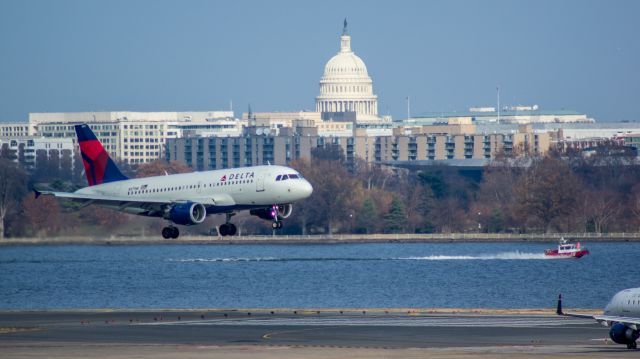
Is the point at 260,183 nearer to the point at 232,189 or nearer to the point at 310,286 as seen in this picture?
the point at 232,189

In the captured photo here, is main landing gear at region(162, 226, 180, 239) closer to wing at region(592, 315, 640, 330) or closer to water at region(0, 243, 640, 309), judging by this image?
water at region(0, 243, 640, 309)

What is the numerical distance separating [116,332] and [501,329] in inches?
842

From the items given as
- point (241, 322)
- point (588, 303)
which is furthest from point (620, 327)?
point (588, 303)

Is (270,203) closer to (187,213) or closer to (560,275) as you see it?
(187,213)

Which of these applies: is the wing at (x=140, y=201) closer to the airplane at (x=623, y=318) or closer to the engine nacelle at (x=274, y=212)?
the engine nacelle at (x=274, y=212)

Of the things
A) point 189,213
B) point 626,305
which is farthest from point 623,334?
point 189,213

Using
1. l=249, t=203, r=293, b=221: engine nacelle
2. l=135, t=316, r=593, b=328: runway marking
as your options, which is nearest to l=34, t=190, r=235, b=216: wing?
l=249, t=203, r=293, b=221: engine nacelle

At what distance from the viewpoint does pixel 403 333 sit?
96.9m

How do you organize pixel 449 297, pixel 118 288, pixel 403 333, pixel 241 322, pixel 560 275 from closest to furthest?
pixel 403 333 → pixel 241 322 → pixel 449 297 → pixel 118 288 → pixel 560 275

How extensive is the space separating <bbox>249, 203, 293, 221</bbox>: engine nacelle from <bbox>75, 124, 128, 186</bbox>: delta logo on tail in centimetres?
1505

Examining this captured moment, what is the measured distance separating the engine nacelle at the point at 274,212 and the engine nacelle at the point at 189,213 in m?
3.21

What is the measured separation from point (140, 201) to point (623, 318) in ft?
122

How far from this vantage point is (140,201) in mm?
114062

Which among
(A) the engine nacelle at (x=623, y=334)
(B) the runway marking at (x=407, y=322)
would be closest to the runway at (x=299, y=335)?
(B) the runway marking at (x=407, y=322)
